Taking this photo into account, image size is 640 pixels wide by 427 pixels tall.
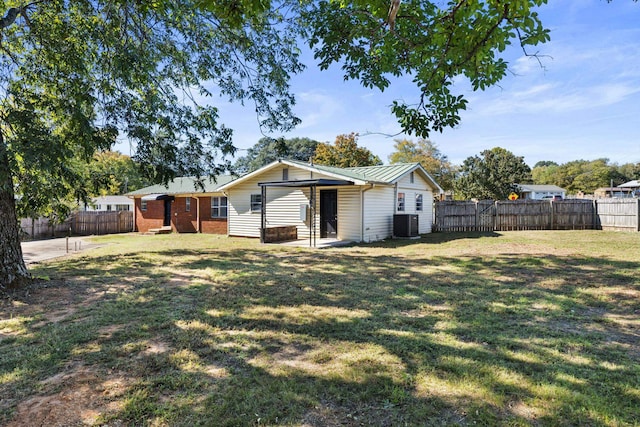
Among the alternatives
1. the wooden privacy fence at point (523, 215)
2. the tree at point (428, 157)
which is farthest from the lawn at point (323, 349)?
the tree at point (428, 157)

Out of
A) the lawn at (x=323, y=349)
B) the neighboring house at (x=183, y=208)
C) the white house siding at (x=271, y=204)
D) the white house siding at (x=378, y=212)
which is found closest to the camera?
the lawn at (x=323, y=349)

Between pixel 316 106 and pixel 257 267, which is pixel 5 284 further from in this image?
pixel 316 106

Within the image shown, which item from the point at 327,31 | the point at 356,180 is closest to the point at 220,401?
the point at 327,31

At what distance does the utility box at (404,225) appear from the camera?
48.9 ft

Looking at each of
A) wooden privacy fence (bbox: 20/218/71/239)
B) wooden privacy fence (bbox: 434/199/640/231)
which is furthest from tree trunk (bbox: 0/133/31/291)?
wooden privacy fence (bbox: 434/199/640/231)

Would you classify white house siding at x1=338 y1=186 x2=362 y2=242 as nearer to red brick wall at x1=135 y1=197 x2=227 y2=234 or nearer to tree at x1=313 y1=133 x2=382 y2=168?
red brick wall at x1=135 y1=197 x2=227 y2=234

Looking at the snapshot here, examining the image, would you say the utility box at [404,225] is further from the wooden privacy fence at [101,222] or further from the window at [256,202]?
the wooden privacy fence at [101,222]

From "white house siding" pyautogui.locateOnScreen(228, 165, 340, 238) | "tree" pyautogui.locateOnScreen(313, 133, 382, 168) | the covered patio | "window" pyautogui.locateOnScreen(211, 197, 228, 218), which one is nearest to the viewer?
the covered patio

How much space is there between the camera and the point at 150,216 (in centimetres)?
2127

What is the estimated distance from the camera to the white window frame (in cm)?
1602

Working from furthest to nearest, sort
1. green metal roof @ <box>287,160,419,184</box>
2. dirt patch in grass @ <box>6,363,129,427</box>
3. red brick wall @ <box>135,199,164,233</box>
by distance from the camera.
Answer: red brick wall @ <box>135,199,164,233</box> < green metal roof @ <box>287,160,419,184</box> < dirt patch in grass @ <box>6,363,129,427</box>

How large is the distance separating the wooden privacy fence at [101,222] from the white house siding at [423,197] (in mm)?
17270

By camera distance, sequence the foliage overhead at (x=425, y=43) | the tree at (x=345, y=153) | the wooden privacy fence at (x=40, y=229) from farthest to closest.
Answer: the tree at (x=345, y=153), the wooden privacy fence at (x=40, y=229), the foliage overhead at (x=425, y=43)

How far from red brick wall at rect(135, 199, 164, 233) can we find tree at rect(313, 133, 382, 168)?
52.5 feet
